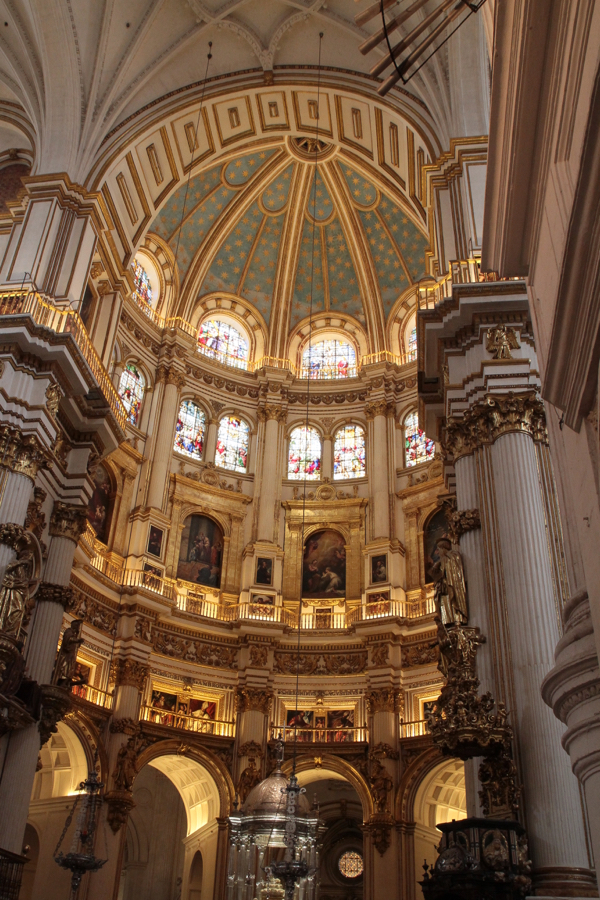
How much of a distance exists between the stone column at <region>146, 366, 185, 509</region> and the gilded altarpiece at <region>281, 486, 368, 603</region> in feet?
14.3

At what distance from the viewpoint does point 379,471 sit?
27.8 m

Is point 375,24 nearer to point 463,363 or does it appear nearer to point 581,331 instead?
point 463,363

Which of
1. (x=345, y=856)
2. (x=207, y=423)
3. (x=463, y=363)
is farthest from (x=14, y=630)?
(x=345, y=856)

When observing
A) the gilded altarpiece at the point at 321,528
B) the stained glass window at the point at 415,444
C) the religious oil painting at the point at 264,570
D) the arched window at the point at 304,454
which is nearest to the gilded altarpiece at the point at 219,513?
the religious oil painting at the point at 264,570

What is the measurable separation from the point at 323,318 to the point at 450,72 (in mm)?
12557

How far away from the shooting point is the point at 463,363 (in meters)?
16.6

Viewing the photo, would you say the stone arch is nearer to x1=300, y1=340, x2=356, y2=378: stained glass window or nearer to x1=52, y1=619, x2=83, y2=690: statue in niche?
x1=52, y1=619, x2=83, y2=690: statue in niche

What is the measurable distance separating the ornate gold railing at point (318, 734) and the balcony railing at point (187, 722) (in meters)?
1.44

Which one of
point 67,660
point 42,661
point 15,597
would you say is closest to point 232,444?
point 67,660

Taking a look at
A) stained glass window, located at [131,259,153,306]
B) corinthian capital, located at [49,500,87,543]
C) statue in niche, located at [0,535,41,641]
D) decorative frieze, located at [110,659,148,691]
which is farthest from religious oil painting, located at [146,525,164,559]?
statue in niche, located at [0,535,41,641]

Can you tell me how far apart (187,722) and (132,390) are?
1068cm

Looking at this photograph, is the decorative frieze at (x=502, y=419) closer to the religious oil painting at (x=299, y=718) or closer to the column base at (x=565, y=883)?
the column base at (x=565, y=883)

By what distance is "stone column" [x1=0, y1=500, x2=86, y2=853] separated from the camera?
602 inches

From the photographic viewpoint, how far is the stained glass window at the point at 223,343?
3041 cm
